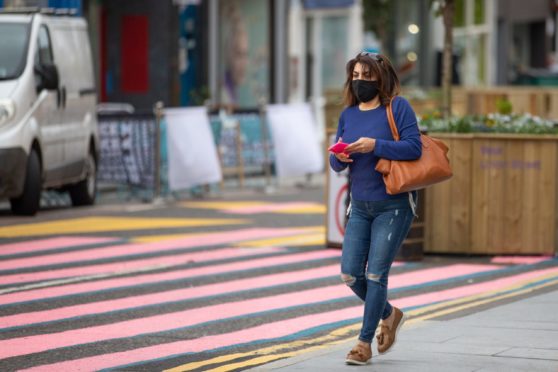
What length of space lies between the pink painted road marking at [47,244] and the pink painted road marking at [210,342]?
4221 mm

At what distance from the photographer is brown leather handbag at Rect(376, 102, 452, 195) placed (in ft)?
27.2

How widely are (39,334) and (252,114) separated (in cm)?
1365

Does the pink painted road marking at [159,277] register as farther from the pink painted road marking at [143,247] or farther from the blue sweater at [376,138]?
the blue sweater at [376,138]

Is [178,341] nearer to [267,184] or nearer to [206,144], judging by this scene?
[206,144]

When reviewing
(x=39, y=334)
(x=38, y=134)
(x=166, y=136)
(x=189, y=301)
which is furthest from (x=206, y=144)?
(x=39, y=334)

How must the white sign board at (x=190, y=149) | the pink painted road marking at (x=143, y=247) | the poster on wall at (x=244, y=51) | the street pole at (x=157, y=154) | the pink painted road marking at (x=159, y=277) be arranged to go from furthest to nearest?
the poster on wall at (x=244, y=51) → the white sign board at (x=190, y=149) → the street pole at (x=157, y=154) → the pink painted road marking at (x=143, y=247) → the pink painted road marking at (x=159, y=277)

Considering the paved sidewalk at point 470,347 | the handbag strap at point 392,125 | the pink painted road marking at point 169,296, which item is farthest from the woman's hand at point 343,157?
the pink painted road marking at point 169,296

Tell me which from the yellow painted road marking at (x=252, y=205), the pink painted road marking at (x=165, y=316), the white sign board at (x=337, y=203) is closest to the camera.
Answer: the pink painted road marking at (x=165, y=316)

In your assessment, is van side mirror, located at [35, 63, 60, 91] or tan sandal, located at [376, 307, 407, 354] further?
van side mirror, located at [35, 63, 60, 91]

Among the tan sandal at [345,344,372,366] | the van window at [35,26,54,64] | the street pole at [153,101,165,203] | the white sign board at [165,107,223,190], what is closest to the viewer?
the tan sandal at [345,344,372,366]

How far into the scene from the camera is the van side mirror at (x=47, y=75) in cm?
1722

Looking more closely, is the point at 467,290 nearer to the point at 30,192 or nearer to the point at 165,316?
the point at 165,316

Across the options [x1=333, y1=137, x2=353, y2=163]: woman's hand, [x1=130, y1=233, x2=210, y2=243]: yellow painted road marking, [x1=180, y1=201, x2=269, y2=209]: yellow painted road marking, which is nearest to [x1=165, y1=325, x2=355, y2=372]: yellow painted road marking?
[x1=333, y1=137, x2=353, y2=163]: woman's hand

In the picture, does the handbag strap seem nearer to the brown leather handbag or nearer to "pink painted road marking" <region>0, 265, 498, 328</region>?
the brown leather handbag
